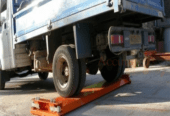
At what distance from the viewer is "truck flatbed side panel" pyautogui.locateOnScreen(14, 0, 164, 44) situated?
8.28 ft

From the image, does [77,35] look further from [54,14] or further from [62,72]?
[62,72]

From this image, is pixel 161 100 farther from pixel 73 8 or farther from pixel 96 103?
pixel 73 8

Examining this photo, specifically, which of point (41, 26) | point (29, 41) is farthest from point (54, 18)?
point (29, 41)

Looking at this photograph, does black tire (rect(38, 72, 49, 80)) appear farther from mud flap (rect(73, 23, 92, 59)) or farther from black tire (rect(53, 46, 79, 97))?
mud flap (rect(73, 23, 92, 59))

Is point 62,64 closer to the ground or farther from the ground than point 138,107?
farther from the ground

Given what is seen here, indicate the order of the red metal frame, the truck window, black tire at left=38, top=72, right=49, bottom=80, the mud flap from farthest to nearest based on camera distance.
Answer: black tire at left=38, top=72, right=49, bottom=80 < the truck window < the mud flap < the red metal frame

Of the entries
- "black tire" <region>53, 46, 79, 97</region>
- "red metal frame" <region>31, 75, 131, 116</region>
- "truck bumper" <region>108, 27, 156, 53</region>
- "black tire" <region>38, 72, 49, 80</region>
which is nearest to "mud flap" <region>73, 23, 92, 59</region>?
"black tire" <region>53, 46, 79, 97</region>

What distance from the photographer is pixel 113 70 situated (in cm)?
448

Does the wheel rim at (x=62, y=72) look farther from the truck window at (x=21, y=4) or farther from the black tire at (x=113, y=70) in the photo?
the truck window at (x=21, y=4)

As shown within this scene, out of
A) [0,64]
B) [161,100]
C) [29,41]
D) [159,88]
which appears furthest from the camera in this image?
[0,64]

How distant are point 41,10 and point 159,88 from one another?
3328mm

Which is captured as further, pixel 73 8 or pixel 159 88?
pixel 159 88

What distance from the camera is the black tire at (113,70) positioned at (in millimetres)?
4297

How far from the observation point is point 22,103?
3.66 m
